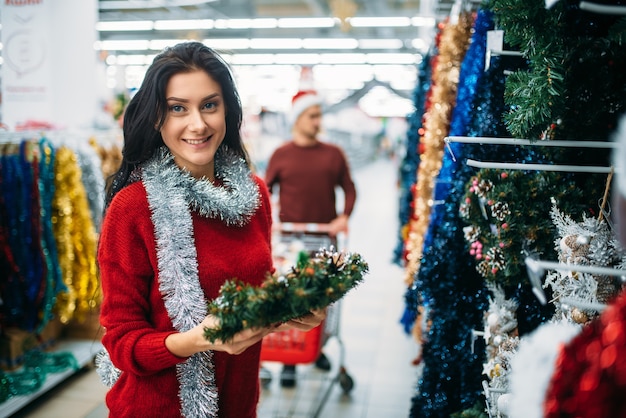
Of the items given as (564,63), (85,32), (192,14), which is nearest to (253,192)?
(564,63)

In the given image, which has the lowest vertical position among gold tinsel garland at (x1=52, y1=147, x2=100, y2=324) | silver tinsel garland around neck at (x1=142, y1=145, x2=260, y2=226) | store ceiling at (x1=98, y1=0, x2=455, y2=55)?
gold tinsel garland at (x1=52, y1=147, x2=100, y2=324)

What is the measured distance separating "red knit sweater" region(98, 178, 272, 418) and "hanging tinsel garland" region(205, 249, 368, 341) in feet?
0.98

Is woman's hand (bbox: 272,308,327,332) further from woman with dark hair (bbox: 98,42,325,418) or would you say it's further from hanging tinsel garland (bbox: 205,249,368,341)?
hanging tinsel garland (bbox: 205,249,368,341)

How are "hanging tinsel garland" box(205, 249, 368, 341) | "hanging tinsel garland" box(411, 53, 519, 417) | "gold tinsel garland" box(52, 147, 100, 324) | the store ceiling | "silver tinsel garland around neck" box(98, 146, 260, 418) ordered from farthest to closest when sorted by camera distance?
1. the store ceiling
2. "gold tinsel garland" box(52, 147, 100, 324)
3. "hanging tinsel garland" box(411, 53, 519, 417)
4. "silver tinsel garland around neck" box(98, 146, 260, 418)
5. "hanging tinsel garland" box(205, 249, 368, 341)

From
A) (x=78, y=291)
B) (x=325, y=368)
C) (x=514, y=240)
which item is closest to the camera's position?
(x=514, y=240)

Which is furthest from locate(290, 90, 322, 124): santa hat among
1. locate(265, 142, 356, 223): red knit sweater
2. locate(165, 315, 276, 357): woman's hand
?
locate(165, 315, 276, 357): woman's hand

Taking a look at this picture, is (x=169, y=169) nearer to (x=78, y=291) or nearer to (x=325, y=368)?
(x=78, y=291)

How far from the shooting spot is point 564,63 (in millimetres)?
1438

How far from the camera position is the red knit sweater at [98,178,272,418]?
135 cm

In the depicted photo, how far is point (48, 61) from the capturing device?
410cm

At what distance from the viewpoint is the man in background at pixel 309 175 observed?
13.1 feet

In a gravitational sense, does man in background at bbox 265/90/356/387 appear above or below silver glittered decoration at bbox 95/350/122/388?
above

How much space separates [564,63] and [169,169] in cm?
106

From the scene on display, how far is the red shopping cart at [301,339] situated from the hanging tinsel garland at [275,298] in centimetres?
115
